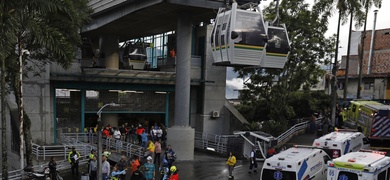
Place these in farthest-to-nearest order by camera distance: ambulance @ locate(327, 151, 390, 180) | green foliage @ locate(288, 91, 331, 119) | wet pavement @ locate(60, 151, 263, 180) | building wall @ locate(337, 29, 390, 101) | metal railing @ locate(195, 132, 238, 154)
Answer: building wall @ locate(337, 29, 390, 101), green foliage @ locate(288, 91, 331, 119), metal railing @ locate(195, 132, 238, 154), wet pavement @ locate(60, 151, 263, 180), ambulance @ locate(327, 151, 390, 180)

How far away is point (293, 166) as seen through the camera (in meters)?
13.7

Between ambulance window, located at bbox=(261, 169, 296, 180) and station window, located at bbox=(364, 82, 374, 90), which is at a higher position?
station window, located at bbox=(364, 82, 374, 90)

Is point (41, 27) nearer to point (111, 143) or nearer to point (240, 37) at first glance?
point (240, 37)

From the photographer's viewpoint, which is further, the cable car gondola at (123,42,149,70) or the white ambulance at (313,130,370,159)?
the cable car gondola at (123,42,149,70)

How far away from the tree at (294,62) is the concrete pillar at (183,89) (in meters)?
7.08

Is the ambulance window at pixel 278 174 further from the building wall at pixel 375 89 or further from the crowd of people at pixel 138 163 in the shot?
the building wall at pixel 375 89

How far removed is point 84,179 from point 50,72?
13.1m

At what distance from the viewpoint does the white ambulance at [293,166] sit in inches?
541

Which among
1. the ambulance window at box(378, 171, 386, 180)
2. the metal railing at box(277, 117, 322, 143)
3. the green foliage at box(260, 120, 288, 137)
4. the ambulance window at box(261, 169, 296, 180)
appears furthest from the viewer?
the green foliage at box(260, 120, 288, 137)

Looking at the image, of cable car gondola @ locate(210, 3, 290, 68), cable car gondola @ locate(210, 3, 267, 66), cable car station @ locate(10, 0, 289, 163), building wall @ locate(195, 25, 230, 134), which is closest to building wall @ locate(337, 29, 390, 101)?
building wall @ locate(195, 25, 230, 134)

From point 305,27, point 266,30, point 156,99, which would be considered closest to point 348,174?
point 266,30

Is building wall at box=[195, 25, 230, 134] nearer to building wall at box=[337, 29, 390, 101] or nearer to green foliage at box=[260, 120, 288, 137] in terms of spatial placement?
green foliage at box=[260, 120, 288, 137]

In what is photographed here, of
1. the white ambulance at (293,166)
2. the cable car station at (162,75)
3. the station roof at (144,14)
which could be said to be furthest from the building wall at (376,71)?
the white ambulance at (293,166)

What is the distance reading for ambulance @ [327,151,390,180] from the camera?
12.4 m
